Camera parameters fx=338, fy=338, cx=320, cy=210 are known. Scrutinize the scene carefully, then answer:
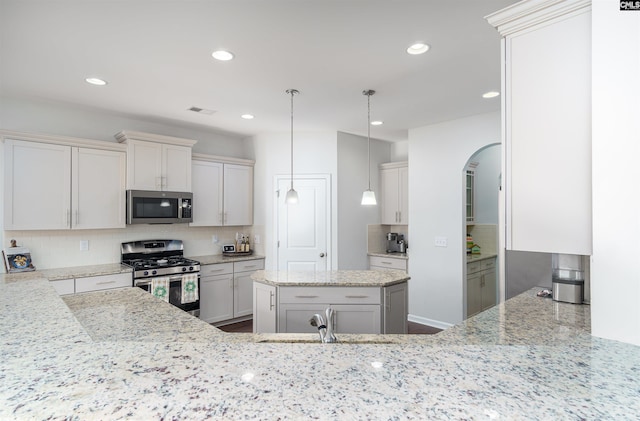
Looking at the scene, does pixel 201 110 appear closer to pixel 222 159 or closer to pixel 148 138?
pixel 148 138

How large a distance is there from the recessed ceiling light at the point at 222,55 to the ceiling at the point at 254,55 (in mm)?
47

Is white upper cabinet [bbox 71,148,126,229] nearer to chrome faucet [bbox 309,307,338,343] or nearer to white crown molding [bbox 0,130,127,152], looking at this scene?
white crown molding [bbox 0,130,127,152]

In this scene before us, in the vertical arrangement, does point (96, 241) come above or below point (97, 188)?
below

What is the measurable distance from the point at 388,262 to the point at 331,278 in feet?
7.82

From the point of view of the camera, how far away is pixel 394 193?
525cm

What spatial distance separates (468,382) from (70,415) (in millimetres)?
695

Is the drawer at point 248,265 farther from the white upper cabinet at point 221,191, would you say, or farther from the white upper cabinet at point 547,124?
the white upper cabinet at point 547,124

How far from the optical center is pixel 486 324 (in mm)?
1708

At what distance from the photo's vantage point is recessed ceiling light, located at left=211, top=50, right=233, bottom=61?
2.40 meters

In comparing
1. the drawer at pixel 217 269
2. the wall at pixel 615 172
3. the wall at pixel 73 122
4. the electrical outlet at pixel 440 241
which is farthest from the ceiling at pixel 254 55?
the drawer at pixel 217 269

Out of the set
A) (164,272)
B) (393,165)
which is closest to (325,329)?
(164,272)

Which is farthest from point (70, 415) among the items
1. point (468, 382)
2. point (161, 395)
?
point (468, 382)

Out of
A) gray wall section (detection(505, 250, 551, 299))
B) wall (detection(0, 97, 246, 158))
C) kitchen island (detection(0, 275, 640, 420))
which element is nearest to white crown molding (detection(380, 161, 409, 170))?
gray wall section (detection(505, 250, 551, 299))

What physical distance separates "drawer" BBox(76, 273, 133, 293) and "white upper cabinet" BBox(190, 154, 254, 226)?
110 centimetres
